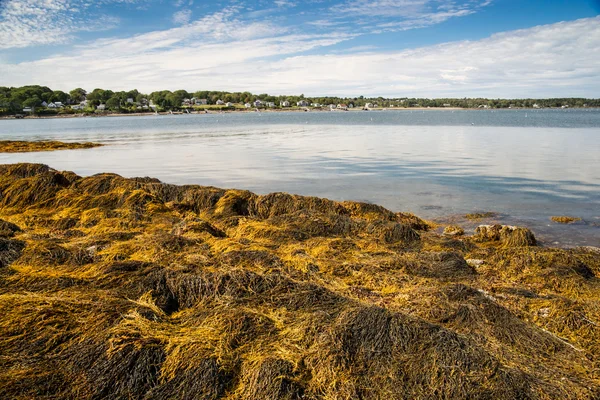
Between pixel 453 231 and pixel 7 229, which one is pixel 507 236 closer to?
pixel 453 231

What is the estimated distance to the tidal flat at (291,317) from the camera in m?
2.95

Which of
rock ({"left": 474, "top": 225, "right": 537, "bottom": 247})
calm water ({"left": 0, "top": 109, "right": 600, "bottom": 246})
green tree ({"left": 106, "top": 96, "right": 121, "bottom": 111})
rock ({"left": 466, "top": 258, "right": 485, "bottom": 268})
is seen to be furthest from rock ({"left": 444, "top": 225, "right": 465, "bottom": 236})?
green tree ({"left": 106, "top": 96, "right": 121, "bottom": 111})

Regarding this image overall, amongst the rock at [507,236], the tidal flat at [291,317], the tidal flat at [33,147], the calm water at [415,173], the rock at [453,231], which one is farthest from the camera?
the tidal flat at [33,147]

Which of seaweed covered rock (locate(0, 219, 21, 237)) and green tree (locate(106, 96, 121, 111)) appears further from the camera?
green tree (locate(106, 96, 121, 111))

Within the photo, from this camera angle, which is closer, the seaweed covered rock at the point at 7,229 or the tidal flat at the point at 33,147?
the seaweed covered rock at the point at 7,229

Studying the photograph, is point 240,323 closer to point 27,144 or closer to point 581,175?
point 581,175

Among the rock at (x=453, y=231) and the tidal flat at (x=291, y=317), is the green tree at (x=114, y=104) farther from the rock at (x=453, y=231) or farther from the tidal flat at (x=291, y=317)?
the rock at (x=453, y=231)

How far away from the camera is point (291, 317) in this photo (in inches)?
151

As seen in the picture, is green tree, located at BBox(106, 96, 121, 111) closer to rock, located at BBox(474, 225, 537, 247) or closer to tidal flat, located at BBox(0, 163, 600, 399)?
tidal flat, located at BBox(0, 163, 600, 399)

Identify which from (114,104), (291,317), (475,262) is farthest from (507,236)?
(114,104)

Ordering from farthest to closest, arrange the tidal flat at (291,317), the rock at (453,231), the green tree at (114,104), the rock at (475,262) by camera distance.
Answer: the green tree at (114,104) < the rock at (453,231) < the rock at (475,262) < the tidal flat at (291,317)

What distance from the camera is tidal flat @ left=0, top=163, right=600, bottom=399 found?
295cm

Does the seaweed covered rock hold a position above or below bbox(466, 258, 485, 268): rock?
above

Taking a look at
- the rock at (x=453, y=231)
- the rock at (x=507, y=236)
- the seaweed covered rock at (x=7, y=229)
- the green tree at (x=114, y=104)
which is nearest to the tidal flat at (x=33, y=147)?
the seaweed covered rock at (x=7, y=229)
